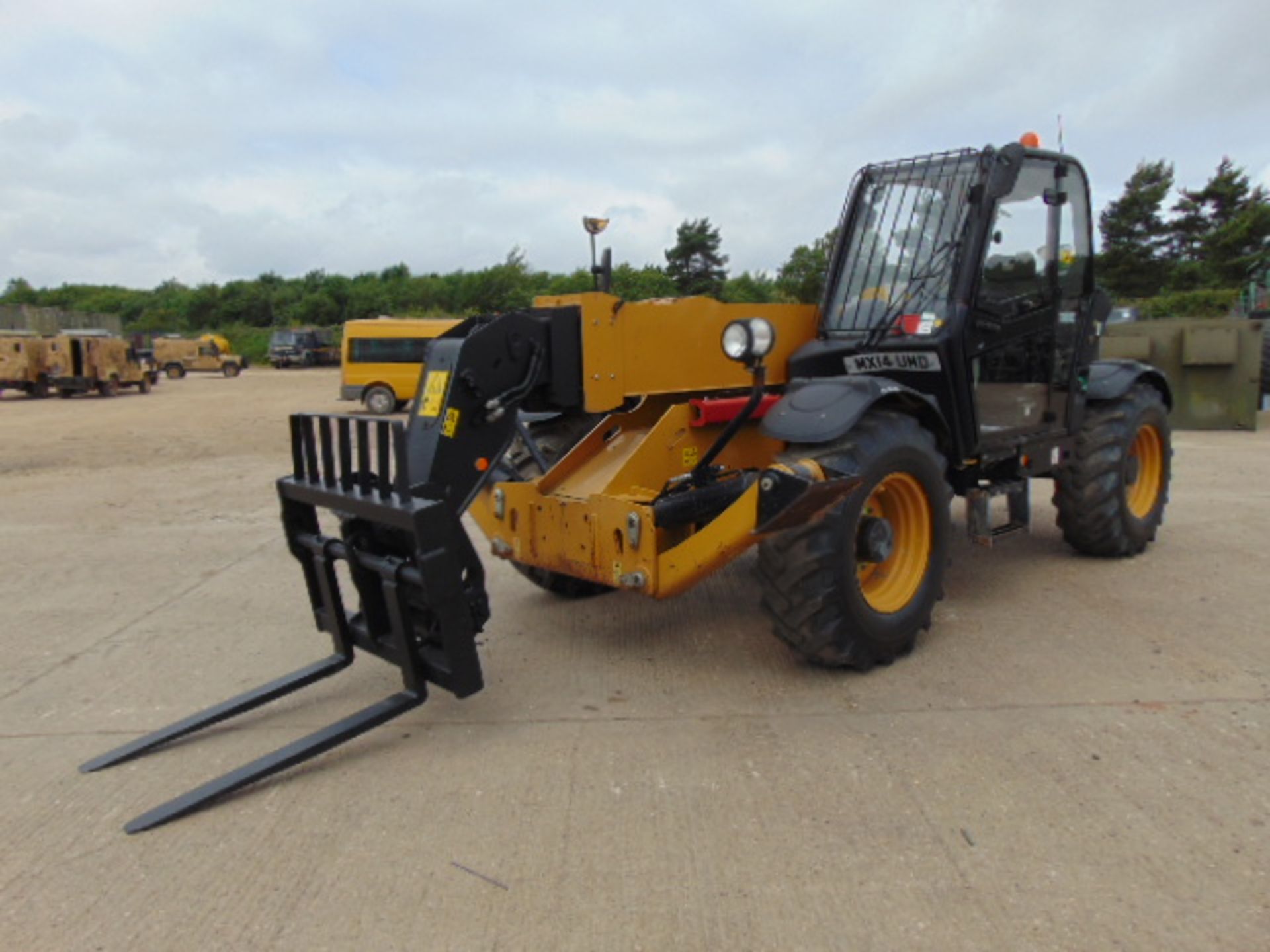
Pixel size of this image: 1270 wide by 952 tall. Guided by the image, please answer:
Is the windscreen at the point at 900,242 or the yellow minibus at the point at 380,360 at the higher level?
the windscreen at the point at 900,242

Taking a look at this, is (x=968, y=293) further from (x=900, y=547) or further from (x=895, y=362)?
(x=900, y=547)

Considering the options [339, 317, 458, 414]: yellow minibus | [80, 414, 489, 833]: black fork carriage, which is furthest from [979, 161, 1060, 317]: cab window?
[339, 317, 458, 414]: yellow minibus

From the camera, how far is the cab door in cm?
497

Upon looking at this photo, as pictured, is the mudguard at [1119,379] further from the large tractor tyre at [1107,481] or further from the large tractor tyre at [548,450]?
the large tractor tyre at [548,450]

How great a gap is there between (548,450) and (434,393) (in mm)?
1202

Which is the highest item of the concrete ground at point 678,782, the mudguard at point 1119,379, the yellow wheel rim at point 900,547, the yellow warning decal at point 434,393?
the yellow warning decal at point 434,393

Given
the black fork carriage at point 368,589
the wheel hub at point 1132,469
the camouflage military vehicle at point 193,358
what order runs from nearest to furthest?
1. the black fork carriage at point 368,589
2. the wheel hub at point 1132,469
3. the camouflage military vehicle at point 193,358

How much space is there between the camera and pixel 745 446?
486 cm

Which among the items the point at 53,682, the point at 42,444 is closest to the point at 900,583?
the point at 53,682

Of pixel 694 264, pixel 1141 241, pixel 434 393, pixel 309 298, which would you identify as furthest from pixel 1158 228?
pixel 309 298

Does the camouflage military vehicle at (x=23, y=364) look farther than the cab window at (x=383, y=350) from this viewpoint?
Yes

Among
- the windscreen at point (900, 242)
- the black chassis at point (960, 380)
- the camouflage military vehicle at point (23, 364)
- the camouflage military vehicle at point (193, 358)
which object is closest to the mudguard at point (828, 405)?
the black chassis at point (960, 380)

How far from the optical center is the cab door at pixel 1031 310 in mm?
4969

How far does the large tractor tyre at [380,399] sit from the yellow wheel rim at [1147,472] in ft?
59.3
